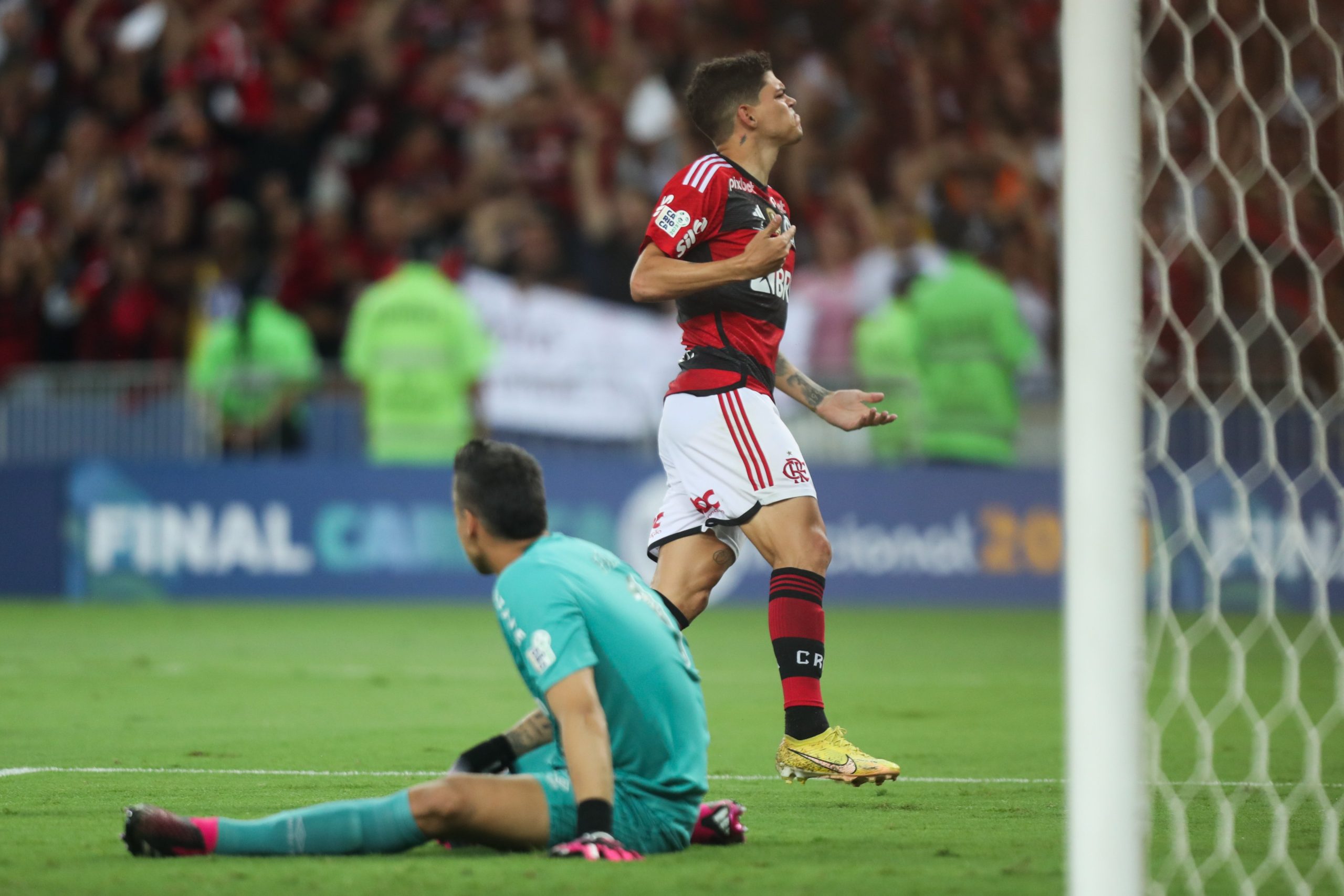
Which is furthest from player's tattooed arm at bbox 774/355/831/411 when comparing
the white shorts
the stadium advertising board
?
the stadium advertising board

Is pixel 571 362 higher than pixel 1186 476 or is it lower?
higher

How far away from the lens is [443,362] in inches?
536

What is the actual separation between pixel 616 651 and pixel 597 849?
17.6 inches

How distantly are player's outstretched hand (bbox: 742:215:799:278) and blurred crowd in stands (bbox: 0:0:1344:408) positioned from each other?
8.73 metres

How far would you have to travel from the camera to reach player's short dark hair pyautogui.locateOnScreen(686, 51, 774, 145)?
5.90 m

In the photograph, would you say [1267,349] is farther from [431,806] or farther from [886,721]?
[431,806]

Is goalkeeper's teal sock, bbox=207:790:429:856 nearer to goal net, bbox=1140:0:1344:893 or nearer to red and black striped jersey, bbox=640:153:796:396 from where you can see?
goal net, bbox=1140:0:1344:893

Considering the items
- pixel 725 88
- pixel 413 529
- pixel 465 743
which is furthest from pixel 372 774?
pixel 413 529

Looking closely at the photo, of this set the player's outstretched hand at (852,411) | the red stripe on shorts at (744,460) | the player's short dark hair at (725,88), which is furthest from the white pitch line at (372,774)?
the player's short dark hair at (725,88)

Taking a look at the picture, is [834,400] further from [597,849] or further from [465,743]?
[597,849]

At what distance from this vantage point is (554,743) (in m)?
4.26

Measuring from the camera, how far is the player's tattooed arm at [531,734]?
4344 millimetres

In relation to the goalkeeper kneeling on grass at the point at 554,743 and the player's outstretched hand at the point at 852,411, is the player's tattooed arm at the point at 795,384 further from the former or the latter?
the goalkeeper kneeling on grass at the point at 554,743

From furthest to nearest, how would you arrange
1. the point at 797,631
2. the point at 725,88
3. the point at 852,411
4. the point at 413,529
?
1. the point at 413,529
2. the point at 725,88
3. the point at 852,411
4. the point at 797,631
